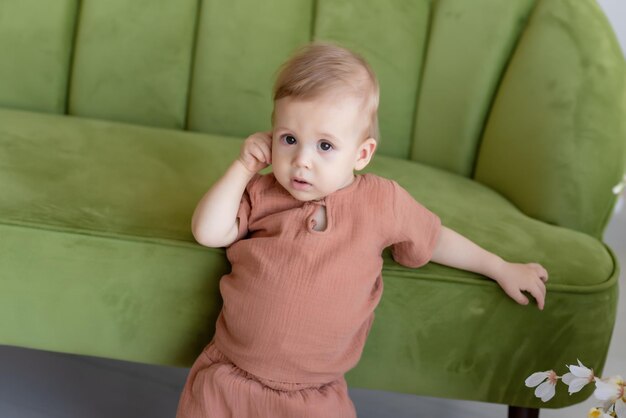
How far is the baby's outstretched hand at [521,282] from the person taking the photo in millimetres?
1248

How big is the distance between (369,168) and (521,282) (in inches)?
18.6

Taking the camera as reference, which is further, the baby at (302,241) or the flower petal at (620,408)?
the baby at (302,241)

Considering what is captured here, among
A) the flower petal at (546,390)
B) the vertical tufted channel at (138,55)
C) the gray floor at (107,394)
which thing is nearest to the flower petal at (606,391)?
the flower petal at (546,390)

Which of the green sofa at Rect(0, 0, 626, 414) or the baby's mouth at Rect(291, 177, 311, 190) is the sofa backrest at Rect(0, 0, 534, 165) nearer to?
the green sofa at Rect(0, 0, 626, 414)

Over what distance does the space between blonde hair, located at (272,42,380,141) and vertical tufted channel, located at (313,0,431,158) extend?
0.67 m

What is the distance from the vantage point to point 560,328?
1286mm

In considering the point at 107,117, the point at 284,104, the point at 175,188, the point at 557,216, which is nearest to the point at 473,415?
the point at 557,216

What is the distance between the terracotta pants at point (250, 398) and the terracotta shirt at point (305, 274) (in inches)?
0.6

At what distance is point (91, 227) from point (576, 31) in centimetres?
96

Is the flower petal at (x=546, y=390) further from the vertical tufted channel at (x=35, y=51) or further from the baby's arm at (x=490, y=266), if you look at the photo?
the vertical tufted channel at (x=35, y=51)

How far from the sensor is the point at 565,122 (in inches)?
59.7

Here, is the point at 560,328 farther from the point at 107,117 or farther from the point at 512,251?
the point at 107,117

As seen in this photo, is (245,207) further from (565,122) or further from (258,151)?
(565,122)

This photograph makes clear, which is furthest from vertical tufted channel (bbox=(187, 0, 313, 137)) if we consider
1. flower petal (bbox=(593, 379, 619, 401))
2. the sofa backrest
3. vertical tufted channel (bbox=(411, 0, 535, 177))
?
flower petal (bbox=(593, 379, 619, 401))
